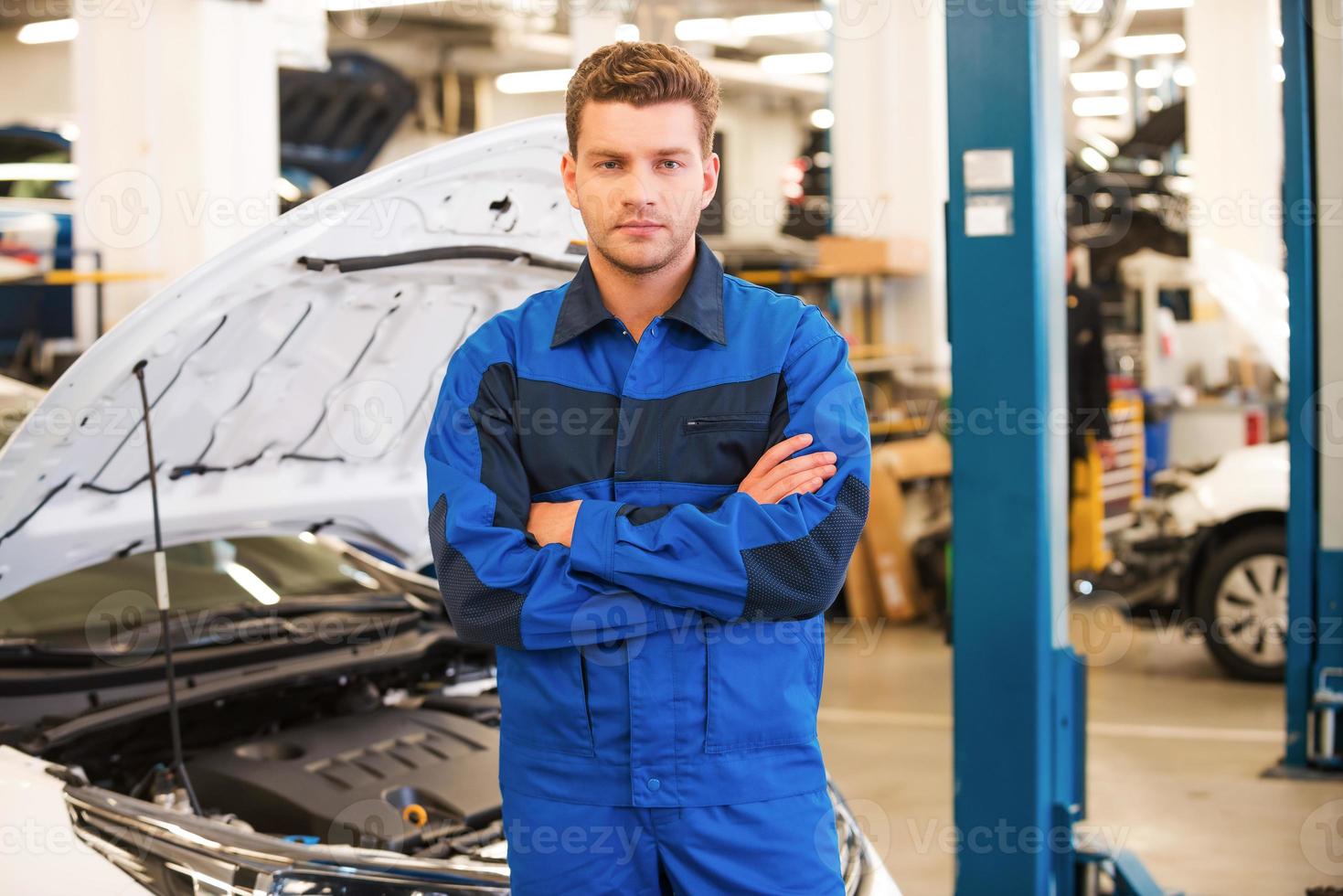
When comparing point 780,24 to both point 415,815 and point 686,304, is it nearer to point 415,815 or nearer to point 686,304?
point 415,815

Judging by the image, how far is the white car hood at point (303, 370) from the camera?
5.78 ft

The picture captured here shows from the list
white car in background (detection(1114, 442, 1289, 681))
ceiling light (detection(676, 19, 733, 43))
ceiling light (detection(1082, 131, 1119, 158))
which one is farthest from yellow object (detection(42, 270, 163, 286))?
ceiling light (detection(676, 19, 733, 43))

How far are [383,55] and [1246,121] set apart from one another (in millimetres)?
9490

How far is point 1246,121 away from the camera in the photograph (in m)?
9.38

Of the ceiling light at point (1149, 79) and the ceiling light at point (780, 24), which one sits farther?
the ceiling light at point (1149, 79)

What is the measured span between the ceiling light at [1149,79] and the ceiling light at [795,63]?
415 cm

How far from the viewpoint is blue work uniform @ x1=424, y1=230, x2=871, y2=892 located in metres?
1.53

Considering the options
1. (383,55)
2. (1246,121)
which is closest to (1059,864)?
(1246,121)

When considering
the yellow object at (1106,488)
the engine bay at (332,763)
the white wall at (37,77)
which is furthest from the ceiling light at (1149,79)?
the engine bay at (332,763)

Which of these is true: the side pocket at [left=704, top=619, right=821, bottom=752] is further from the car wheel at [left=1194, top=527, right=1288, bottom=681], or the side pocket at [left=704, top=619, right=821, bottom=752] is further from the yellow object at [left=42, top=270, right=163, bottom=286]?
the yellow object at [left=42, top=270, right=163, bottom=286]

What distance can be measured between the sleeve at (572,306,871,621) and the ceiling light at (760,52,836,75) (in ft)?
50.8

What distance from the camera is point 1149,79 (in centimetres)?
1744

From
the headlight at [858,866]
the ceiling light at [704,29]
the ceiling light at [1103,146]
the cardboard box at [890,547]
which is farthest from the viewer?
the ceiling light at [704,29]

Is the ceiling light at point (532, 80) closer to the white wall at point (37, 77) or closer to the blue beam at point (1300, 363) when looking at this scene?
the white wall at point (37, 77)
